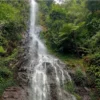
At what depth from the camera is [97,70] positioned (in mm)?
15586

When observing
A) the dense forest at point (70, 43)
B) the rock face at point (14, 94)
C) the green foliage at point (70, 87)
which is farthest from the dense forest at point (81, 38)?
the rock face at point (14, 94)

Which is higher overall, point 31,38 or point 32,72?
point 31,38

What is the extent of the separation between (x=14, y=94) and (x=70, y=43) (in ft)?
25.1

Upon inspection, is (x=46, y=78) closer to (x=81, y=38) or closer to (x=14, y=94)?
(x=14, y=94)

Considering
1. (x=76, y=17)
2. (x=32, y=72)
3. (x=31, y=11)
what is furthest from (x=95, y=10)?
(x=31, y=11)

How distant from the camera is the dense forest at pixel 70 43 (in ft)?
49.0

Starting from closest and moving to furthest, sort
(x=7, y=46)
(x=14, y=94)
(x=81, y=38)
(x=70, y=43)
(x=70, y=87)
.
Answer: (x=14, y=94), (x=70, y=87), (x=7, y=46), (x=70, y=43), (x=81, y=38)

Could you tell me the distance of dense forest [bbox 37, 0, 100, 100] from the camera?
1582 centimetres

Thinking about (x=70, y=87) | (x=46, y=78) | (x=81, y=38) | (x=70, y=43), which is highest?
(x=81, y=38)

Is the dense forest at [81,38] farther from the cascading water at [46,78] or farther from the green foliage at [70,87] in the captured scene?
the cascading water at [46,78]

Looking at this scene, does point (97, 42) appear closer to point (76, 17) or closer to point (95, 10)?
point (95, 10)

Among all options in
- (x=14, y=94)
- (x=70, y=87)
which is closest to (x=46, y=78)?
(x=70, y=87)

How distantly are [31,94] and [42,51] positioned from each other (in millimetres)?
7744

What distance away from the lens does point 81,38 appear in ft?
64.3
